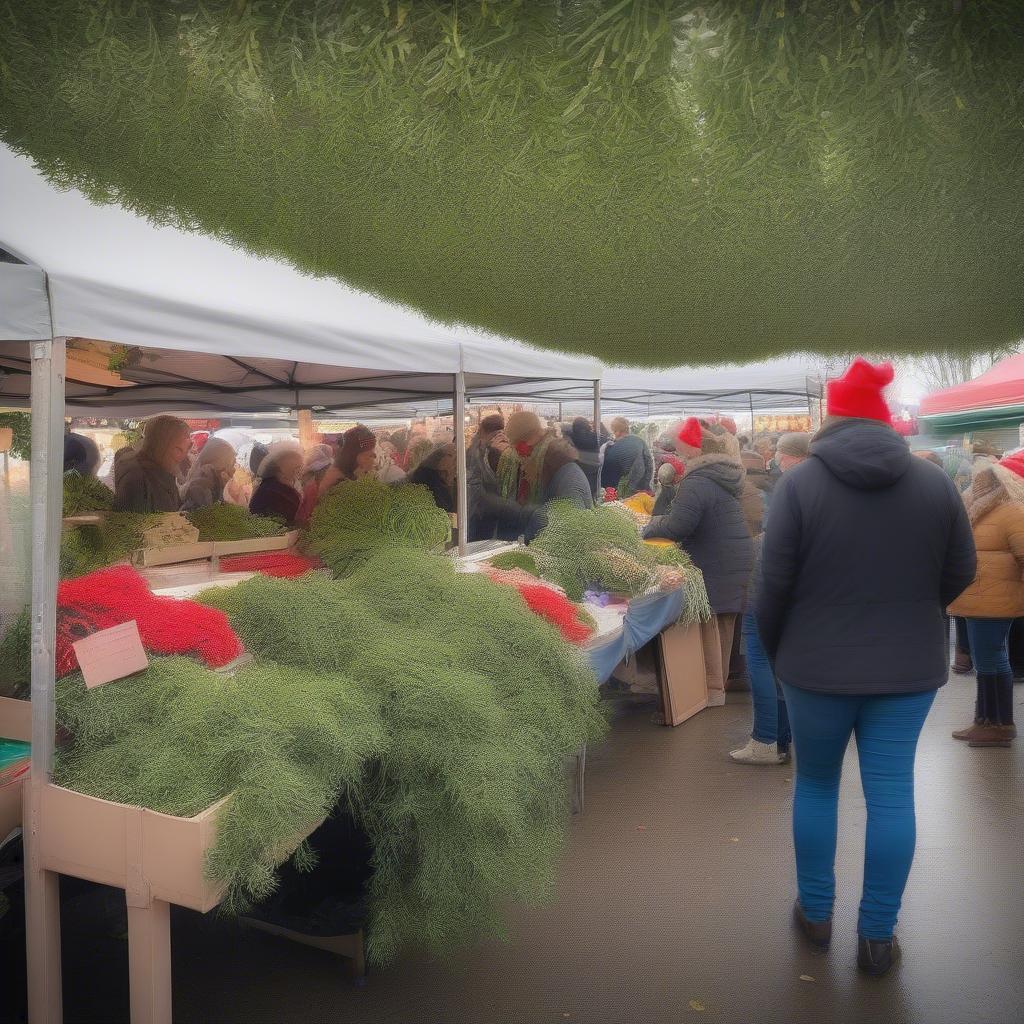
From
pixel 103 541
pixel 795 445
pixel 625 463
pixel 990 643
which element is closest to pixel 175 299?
pixel 103 541

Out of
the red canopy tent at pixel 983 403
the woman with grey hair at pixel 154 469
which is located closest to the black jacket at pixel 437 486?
the woman with grey hair at pixel 154 469

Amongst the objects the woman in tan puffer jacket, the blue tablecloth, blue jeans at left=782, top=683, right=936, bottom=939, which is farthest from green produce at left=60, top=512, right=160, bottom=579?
the woman in tan puffer jacket

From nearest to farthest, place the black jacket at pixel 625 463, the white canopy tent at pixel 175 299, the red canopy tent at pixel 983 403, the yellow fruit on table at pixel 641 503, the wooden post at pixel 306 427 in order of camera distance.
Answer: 1. the white canopy tent at pixel 175 299
2. the wooden post at pixel 306 427
3. the red canopy tent at pixel 983 403
4. the yellow fruit on table at pixel 641 503
5. the black jacket at pixel 625 463

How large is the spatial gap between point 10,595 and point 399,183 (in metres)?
1.33

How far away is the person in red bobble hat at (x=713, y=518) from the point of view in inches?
175

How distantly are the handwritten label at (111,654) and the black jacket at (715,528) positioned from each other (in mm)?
2947

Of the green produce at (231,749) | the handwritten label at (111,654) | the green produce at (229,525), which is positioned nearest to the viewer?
the green produce at (231,749)

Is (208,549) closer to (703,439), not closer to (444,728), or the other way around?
(444,728)

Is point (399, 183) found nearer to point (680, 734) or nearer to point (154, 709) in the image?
point (154, 709)

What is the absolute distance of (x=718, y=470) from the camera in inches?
175

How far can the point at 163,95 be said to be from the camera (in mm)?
1420

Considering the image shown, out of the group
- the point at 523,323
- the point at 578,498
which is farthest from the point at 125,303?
the point at 578,498

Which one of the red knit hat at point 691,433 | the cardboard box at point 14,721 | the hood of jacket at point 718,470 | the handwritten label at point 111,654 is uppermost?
the red knit hat at point 691,433

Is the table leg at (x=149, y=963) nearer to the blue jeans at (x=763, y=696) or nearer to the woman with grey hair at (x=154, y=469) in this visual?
the woman with grey hair at (x=154, y=469)
